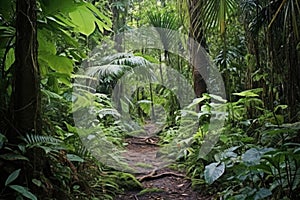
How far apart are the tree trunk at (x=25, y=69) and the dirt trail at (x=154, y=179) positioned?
154 cm

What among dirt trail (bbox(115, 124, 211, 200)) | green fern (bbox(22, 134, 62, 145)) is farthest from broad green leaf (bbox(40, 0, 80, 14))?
dirt trail (bbox(115, 124, 211, 200))

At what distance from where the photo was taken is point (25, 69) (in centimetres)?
207

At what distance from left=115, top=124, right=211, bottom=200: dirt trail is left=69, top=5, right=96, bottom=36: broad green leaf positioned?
5.18 feet

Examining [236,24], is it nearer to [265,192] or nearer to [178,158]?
[178,158]

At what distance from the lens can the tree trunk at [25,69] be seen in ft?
6.78

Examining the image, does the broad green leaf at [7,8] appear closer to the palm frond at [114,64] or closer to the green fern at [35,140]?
the green fern at [35,140]

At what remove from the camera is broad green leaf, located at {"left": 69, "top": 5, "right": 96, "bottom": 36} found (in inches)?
105

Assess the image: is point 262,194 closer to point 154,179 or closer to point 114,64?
point 154,179

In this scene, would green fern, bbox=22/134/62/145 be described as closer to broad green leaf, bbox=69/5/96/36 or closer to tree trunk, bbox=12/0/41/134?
tree trunk, bbox=12/0/41/134

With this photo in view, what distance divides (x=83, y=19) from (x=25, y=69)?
82 cm

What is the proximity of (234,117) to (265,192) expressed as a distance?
217 centimetres

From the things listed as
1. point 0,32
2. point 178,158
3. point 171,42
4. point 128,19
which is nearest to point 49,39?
point 0,32

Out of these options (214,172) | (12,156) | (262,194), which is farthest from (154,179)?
(12,156)

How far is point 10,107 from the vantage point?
2121 mm
